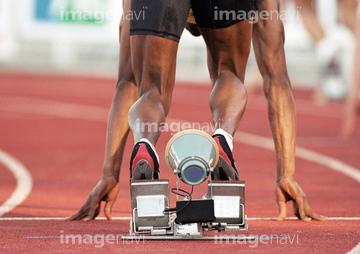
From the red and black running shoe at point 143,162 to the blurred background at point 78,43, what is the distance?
20.7m

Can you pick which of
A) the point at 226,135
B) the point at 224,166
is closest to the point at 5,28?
the point at 226,135

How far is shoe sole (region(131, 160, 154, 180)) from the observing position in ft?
9.75

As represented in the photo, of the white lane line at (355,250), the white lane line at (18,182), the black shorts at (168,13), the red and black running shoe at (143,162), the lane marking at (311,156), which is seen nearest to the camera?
the white lane line at (355,250)

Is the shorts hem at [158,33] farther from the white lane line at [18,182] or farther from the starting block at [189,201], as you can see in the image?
the white lane line at [18,182]

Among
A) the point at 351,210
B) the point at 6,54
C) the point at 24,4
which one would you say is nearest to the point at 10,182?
the point at 351,210

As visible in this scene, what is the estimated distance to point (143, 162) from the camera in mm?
2963

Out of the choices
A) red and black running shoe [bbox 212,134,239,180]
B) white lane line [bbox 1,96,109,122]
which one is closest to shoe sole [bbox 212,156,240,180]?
red and black running shoe [bbox 212,134,239,180]

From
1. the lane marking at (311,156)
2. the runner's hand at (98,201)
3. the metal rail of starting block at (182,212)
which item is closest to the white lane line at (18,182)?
the runner's hand at (98,201)

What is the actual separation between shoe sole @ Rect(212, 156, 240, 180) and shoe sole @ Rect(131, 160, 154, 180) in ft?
1.18

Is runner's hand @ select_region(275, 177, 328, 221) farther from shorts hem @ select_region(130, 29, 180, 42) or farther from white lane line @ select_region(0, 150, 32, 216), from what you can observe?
white lane line @ select_region(0, 150, 32, 216)

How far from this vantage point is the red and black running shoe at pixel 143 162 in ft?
9.71

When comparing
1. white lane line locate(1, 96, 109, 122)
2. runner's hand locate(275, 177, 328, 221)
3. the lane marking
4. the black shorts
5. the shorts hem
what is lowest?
runner's hand locate(275, 177, 328, 221)

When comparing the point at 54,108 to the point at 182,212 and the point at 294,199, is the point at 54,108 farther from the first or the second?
the point at 182,212

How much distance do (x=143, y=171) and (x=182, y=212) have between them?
25cm
